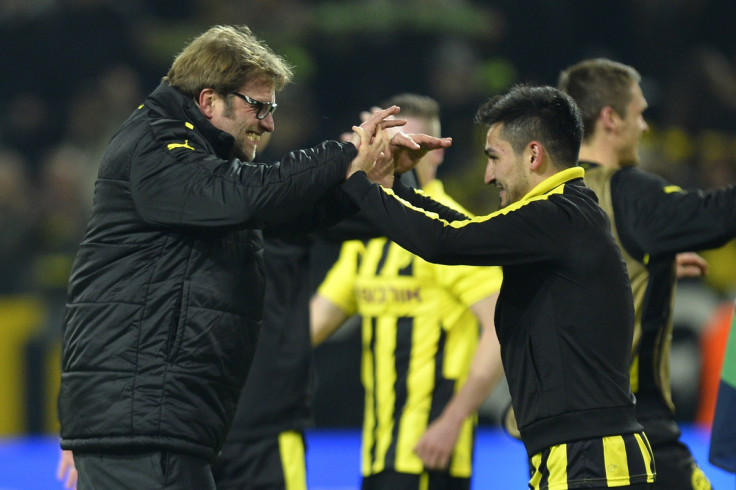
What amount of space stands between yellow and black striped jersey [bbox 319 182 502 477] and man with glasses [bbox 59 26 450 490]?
54.4 inches

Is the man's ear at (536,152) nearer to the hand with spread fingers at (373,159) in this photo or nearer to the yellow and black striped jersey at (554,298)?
the yellow and black striped jersey at (554,298)

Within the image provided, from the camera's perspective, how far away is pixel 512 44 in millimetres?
10648

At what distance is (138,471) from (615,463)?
Answer: 136cm

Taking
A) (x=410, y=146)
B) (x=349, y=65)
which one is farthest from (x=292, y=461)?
(x=349, y=65)

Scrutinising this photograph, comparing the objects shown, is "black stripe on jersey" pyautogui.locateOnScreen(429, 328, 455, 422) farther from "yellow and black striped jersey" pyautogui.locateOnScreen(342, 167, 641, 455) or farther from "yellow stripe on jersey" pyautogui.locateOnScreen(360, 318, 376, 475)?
"yellow and black striped jersey" pyautogui.locateOnScreen(342, 167, 641, 455)

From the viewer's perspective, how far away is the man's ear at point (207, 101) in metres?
3.38

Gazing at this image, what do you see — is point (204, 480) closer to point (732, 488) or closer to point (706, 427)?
point (732, 488)

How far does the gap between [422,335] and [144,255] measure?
5.83 ft

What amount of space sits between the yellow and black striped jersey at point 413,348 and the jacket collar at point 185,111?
151 centimetres

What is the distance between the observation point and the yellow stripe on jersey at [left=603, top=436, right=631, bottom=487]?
3.00 m

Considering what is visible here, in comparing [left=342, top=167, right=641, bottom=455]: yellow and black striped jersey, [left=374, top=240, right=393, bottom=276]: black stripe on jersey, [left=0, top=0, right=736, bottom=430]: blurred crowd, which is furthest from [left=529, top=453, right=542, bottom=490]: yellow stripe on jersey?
[left=0, top=0, right=736, bottom=430]: blurred crowd

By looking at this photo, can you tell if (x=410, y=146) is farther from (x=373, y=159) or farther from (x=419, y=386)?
(x=419, y=386)

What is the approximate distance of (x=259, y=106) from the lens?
3.42 meters

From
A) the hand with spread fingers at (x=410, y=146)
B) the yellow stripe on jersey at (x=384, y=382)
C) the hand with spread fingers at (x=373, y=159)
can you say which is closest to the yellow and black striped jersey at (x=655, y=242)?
the hand with spread fingers at (x=410, y=146)
